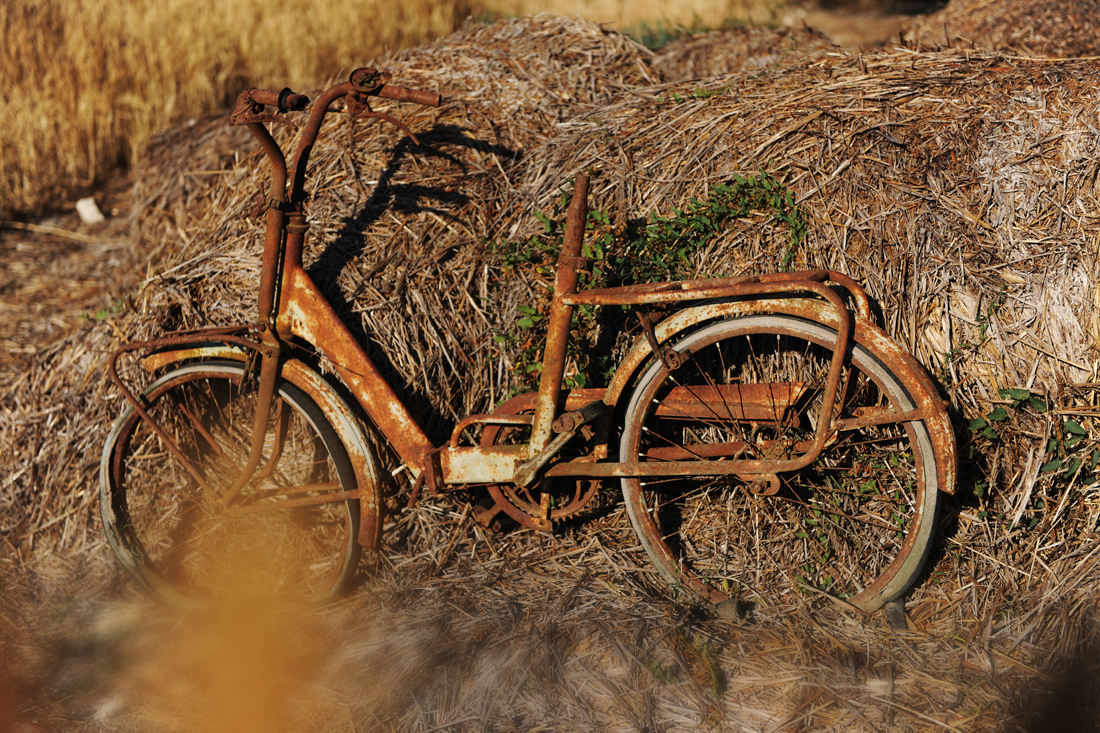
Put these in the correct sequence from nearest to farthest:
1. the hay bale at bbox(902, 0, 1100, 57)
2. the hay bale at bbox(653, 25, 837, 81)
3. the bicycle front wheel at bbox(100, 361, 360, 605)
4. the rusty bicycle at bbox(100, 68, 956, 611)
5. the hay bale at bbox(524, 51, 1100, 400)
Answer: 1. the rusty bicycle at bbox(100, 68, 956, 611)
2. the hay bale at bbox(524, 51, 1100, 400)
3. the bicycle front wheel at bbox(100, 361, 360, 605)
4. the hay bale at bbox(902, 0, 1100, 57)
5. the hay bale at bbox(653, 25, 837, 81)

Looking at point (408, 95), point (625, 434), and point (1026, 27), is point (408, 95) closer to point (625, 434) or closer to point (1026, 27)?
point (625, 434)

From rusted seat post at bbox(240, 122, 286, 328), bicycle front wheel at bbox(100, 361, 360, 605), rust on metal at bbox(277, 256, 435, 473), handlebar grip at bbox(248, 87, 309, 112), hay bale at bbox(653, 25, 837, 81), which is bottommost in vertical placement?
bicycle front wheel at bbox(100, 361, 360, 605)

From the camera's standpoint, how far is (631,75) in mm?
5016

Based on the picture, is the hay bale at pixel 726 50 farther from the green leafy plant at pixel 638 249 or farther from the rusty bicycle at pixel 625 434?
the rusty bicycle at pixel 625 434

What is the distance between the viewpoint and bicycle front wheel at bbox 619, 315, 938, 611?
10.6ft

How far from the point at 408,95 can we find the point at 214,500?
187 cm

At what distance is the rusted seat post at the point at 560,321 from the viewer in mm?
3264

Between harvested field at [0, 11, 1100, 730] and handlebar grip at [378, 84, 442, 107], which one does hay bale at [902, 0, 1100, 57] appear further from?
handlebar grip at [378, 84, 442, 107]

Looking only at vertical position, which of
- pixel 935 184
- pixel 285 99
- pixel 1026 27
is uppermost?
pixel 1026 27

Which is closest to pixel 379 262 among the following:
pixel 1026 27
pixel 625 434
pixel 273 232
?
pixel 273 232

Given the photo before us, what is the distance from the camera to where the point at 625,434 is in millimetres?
3365

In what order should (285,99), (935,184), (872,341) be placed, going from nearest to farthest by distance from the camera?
1. (872,341)
2. (285,99)
3. (935,184)

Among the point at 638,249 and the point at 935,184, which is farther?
the point at 638,249

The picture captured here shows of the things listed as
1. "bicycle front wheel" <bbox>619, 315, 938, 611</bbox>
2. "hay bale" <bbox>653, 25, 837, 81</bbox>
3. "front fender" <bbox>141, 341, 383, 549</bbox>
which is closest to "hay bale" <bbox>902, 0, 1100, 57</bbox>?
"hay bale" <bbox>653, 25, 837, 81</bbox>
